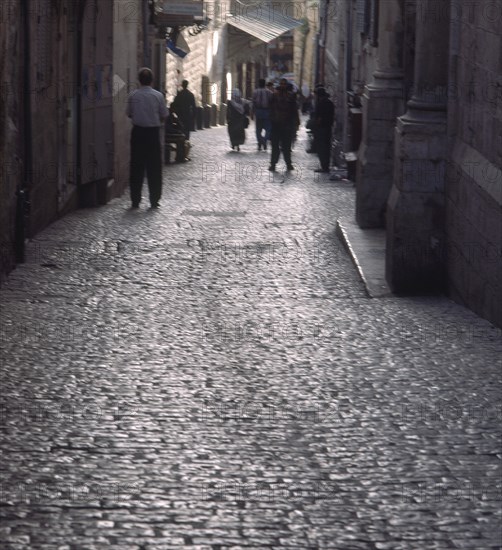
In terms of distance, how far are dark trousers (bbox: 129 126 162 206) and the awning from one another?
30.2m

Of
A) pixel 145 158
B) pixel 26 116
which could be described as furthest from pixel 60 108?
pixel 26 116

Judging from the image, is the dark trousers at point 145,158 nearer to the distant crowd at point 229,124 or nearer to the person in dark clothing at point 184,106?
the distant crowd at point 229,124

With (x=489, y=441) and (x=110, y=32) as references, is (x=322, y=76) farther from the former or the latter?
(x=489, y=441)

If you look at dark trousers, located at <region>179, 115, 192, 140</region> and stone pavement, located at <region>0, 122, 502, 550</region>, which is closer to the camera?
stone pavement, located at <region>0, 122, 502, 550</region>

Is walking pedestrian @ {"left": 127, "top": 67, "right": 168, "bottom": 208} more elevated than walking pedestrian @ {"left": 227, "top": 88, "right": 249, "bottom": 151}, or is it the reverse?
walking pedestrian @ {"left": 127, "top": 67, "right": 168, "bottom": 208}

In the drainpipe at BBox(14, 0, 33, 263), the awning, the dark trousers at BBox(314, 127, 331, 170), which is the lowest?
the dark trousers at BBox(314, 127, 331, 170)

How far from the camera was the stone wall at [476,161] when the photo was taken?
9227mm

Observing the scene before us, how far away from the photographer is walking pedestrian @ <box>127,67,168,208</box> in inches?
667

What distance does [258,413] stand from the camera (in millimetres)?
7000

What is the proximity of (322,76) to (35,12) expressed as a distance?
3093 centimetres

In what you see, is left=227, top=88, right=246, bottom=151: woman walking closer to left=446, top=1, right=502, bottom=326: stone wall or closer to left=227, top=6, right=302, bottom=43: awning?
left=227, top=6, right=302, bottom=43: awning

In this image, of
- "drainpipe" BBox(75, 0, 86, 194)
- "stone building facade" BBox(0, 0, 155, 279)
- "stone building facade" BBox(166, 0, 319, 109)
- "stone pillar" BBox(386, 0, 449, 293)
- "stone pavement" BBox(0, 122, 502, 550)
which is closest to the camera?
"stone pavement" BBox(0, 122, 502, 550)

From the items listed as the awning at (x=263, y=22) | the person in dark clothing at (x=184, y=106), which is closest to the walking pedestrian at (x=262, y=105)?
the person in dark clothing at (x=184, y=106)

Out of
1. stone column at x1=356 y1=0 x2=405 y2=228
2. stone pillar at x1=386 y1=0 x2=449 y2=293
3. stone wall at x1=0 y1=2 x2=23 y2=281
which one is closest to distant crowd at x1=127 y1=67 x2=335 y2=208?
stone column at x1=356 y1=0 x2=405 y2=228
